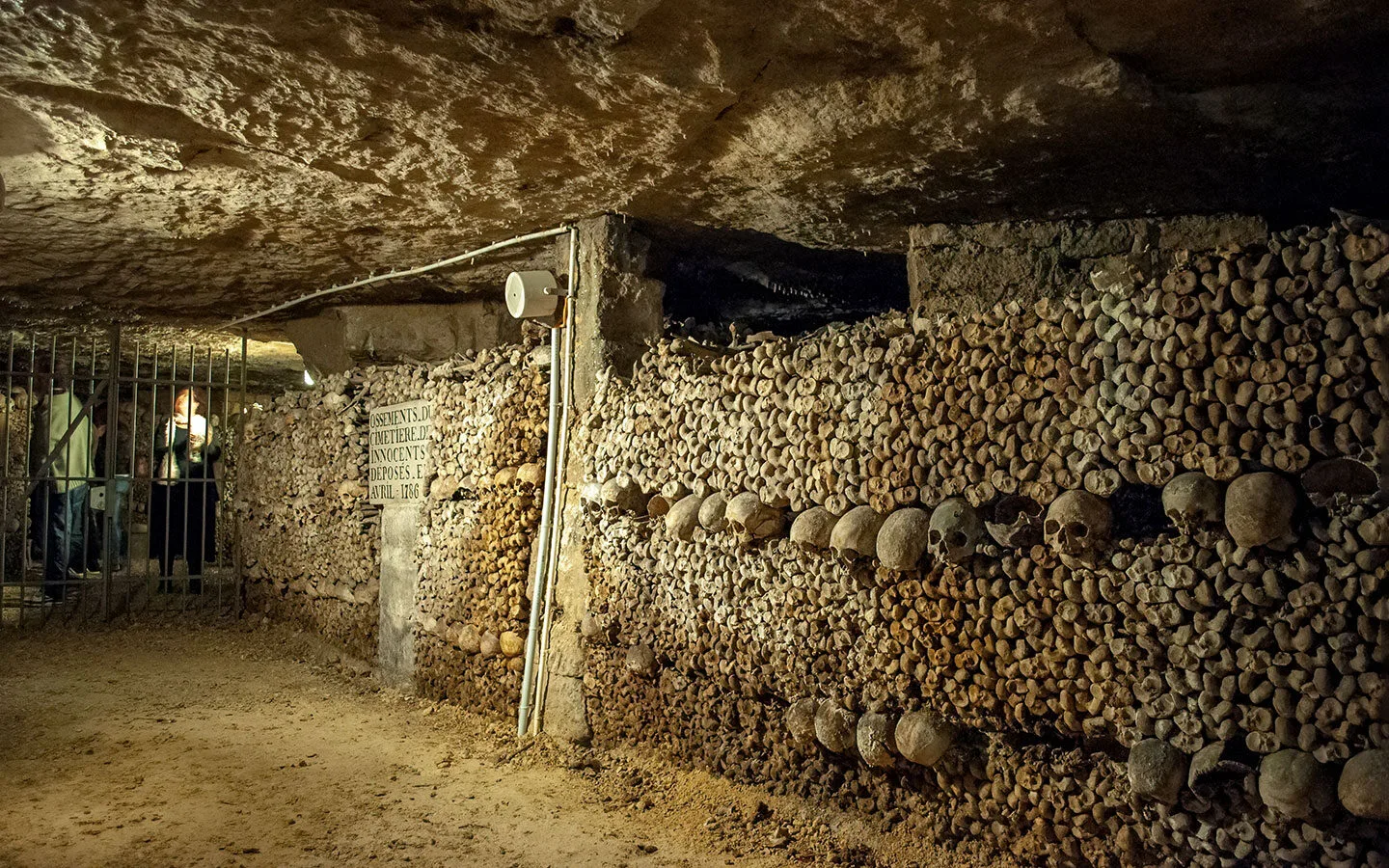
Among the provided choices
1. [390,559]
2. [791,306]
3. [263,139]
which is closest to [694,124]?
[263,139]

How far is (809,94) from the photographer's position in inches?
170

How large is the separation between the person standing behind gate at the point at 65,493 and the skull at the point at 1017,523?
8886 millimetres

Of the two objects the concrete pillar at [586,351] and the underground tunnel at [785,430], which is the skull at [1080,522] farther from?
the concrete pillar at [586,351]

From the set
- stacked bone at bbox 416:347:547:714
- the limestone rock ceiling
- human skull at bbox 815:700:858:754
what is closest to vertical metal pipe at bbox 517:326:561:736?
stacked bone at bbox 416:347:547:714

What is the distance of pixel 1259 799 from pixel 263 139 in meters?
4.96

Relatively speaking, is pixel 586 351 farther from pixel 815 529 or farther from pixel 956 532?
pixel 956 532

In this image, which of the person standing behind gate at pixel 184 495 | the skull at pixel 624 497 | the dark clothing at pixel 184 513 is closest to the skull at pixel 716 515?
the skull at pixel 624 497

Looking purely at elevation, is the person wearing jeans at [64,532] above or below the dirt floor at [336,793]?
above

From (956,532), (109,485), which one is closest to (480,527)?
(956,532)

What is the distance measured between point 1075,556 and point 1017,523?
0.27 metres

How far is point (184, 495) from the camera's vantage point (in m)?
10.5

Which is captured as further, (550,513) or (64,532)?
(64,532)

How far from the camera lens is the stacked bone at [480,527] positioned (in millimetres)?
6465

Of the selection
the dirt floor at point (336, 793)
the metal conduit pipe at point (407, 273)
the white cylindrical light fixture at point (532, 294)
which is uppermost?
the metal conduit pipe at point (407, 273)
